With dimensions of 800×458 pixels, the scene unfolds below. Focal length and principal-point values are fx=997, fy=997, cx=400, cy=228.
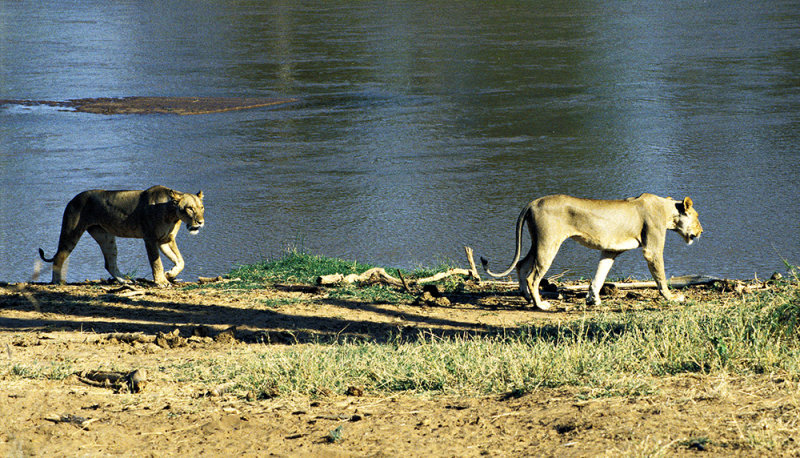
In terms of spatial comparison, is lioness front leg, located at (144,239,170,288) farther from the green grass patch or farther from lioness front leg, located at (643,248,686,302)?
lioness front leg, located at (643,248,686,302)

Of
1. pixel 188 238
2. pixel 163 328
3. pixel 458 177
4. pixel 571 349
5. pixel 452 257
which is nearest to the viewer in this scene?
pixel 571 349

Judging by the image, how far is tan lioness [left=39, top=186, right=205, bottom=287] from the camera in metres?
9.58

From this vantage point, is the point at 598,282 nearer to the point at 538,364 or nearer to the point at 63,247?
the point at 538,364

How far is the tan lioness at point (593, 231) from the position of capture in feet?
28.2

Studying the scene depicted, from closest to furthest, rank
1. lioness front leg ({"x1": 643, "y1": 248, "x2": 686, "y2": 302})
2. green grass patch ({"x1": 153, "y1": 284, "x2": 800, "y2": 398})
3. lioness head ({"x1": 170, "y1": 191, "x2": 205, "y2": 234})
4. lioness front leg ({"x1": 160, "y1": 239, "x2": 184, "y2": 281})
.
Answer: green grass patch ({"x1": 153, "y1": 284, "x2": 800, "y2": 398})
lioness front leg ({"x1": 643, "y1": 248, "x2": 686, "y2": 302})
lioness head ({"x1": 170, "y1": 191, "x2": 205, "y2": 234})
lioness front leg ({"x1": 160, "y1": 239, "x2": 184, "y2": 281})

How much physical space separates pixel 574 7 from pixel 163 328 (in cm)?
2813

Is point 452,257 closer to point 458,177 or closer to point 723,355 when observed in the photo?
point 458,177

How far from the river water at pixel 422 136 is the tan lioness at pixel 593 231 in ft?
4.47

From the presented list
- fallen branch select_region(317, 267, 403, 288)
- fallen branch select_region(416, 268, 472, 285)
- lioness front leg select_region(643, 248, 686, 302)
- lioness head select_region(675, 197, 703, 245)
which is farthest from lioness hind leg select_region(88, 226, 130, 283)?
lioness head select_region(675, 197, 703, 245)

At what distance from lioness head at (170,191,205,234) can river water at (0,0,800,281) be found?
119 cm

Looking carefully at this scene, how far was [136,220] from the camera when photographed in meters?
9.73

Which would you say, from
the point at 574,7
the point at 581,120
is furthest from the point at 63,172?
the point at 574,7

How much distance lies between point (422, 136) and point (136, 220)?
23.6ft

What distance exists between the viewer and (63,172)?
14.8 meters
